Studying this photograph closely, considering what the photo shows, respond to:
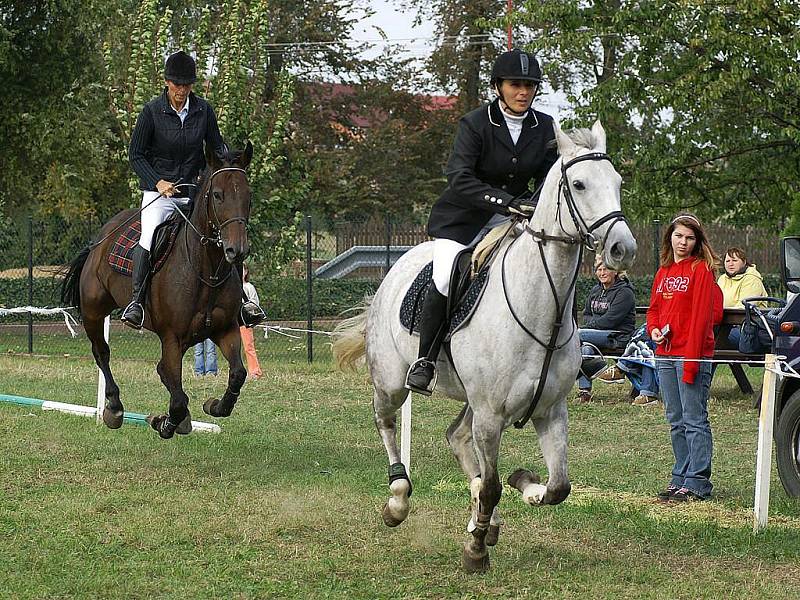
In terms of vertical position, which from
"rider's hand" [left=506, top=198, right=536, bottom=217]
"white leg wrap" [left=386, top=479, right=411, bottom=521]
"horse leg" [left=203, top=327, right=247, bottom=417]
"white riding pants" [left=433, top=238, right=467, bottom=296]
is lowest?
"white leg wrap" [left=386, top=479, right=411, bottom=521]

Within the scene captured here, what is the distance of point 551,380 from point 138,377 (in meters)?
12.4

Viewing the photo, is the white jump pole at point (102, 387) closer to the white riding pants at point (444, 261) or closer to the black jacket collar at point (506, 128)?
the white riding pants at point (444, 261)

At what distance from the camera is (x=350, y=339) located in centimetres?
908

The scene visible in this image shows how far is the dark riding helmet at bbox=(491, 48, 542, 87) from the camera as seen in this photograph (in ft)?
22.4

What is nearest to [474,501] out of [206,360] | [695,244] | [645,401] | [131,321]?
[695,244]

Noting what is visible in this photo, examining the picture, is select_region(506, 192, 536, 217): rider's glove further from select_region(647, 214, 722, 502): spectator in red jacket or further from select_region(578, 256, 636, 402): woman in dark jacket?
select_region(578, 256, 636, 402): woman in dark jacket

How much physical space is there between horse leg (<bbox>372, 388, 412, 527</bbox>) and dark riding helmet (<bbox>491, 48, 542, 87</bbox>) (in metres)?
2.34

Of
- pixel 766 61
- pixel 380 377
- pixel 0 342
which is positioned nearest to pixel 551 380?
pixel 380 377

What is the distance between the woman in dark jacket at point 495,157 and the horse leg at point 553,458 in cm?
83

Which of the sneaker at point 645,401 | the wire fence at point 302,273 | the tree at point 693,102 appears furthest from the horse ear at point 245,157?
the tree at point 693,102

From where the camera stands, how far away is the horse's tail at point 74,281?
1158 cm

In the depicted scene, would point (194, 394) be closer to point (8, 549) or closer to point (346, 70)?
point (8, 549)

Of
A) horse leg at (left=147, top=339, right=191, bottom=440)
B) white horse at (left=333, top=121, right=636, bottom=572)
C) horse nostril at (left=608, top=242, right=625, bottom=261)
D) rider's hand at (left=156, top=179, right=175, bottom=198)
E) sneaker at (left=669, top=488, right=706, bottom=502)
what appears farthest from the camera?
rider's hand at (left=156, top=179, right=175, bottom=198)

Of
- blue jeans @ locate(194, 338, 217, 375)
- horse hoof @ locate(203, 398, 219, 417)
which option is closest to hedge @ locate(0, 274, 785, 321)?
blue jeans @ locate(194, 338, 217, 375)
